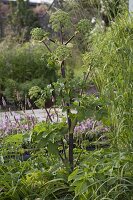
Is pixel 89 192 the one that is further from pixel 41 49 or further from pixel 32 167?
pixel 41 49

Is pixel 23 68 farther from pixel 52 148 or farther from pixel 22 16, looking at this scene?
pixel 22 16

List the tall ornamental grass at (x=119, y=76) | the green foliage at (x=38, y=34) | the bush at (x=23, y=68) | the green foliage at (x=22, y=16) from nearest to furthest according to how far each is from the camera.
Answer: the tall ornamental grass at (x=119, y=76) → the green foliage at (x=38, y=34) → the bush at (x=23, y=68) → the green foliage at (x=22, y=16)

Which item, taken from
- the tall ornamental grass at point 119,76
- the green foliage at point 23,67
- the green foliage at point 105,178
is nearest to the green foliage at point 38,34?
the tall ornamental grass at point 119,76

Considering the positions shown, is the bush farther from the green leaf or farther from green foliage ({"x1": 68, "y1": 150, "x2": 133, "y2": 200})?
green foliage ({"x1": 68, "y1": 150, "x2": 133, "y2": 200})

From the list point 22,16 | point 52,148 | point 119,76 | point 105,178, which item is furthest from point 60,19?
point 22,16

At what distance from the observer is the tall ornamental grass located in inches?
112

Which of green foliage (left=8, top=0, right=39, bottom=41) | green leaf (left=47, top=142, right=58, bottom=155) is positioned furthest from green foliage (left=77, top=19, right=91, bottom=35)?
green foliage (left=8, top=0, right=39, bottom=41)

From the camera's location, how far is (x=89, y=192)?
2727mm

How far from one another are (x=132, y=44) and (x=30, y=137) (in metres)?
0.90

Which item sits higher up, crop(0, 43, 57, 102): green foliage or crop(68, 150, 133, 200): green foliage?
crop(68, 150, 133, 200): green foliage

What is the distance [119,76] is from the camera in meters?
2.96

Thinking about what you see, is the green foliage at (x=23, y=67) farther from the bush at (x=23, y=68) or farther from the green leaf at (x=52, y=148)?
the green leaf at (x=52, y=148)

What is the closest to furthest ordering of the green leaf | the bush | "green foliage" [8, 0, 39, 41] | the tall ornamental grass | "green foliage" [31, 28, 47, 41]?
the tall ornamental grass
the green leaf
"green foliage" [31, 28, 47, 41]
the bush
"green foliage" [8, 0, 39, 41]

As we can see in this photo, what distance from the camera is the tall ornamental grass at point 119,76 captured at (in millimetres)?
2854
